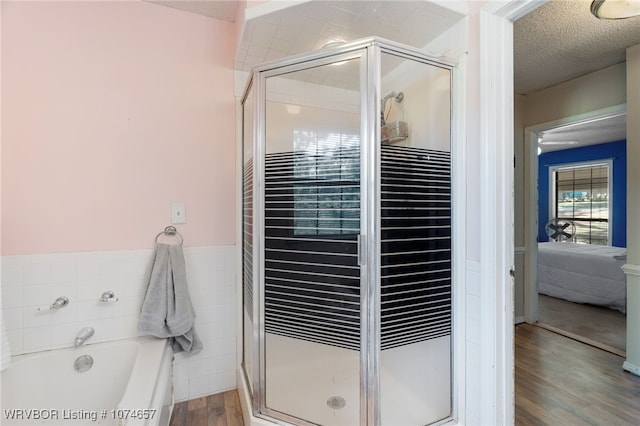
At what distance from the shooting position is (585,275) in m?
3.70

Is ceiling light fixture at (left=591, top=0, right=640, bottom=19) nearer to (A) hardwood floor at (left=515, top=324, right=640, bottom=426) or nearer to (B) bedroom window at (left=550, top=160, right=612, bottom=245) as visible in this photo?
(A) hardwood floor at (left=515, top=324, right=640, bottom=426)

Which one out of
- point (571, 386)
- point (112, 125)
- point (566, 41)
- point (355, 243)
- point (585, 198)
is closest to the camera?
point (355, 243)

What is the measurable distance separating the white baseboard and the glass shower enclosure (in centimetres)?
174

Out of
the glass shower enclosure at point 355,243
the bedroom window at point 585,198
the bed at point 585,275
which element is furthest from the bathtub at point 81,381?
the bedroom window at point 585,198

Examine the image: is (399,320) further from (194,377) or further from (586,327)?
(586,327)

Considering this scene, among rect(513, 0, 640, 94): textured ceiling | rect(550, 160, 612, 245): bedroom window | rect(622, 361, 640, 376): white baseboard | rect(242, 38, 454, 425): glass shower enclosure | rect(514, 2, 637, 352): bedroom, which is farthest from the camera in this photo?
rect(550, 160, 612, 245): bedroom window

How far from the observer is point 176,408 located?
75.3 inches

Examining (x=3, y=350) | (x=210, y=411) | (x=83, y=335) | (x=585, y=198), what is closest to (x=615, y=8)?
(x=210, y=411)

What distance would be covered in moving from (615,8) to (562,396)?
235 cm

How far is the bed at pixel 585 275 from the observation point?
3428 millimetres

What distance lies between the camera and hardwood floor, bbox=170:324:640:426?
180cm

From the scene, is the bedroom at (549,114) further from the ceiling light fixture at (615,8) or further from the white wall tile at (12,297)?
the white wall tile at (12,297)

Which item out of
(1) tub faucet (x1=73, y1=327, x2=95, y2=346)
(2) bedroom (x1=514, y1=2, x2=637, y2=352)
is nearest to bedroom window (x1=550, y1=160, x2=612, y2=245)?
(2) bedroom (x1=514, y1=2, x2=637, y2=352)

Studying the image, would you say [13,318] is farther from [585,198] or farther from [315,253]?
[585,198]
